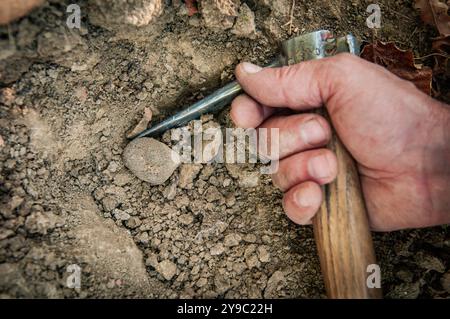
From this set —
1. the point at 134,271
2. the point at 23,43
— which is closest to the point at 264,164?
the point at 134,271

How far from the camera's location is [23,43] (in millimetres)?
1518

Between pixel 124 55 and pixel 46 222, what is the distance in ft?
2.46

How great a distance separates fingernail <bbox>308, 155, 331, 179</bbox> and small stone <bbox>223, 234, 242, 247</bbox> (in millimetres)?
443

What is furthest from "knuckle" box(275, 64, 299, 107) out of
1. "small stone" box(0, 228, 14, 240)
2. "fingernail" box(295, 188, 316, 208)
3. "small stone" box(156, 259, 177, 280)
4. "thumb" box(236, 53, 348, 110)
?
"small stone" box(0, 228, 14, 240)

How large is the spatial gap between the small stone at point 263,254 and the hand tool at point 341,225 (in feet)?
0.87

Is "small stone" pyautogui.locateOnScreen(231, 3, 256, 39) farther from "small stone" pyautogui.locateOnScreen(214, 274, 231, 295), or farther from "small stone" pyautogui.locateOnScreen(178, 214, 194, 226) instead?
"small stone" pyautogui.locateOnScreen(214, 274, 231, 295)

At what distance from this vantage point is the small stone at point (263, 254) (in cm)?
170

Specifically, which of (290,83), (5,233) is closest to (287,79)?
(290,83)

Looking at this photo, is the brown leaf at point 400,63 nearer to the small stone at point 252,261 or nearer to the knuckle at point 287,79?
the knuckle at point 287,79

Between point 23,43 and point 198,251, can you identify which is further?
point 198,251

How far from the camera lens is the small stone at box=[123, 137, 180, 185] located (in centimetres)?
172

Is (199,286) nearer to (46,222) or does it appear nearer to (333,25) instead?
(46,222)

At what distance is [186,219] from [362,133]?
30.9 inches

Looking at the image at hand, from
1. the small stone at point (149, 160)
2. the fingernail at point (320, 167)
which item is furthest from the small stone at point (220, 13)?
the fingernail at point (320, 167)
